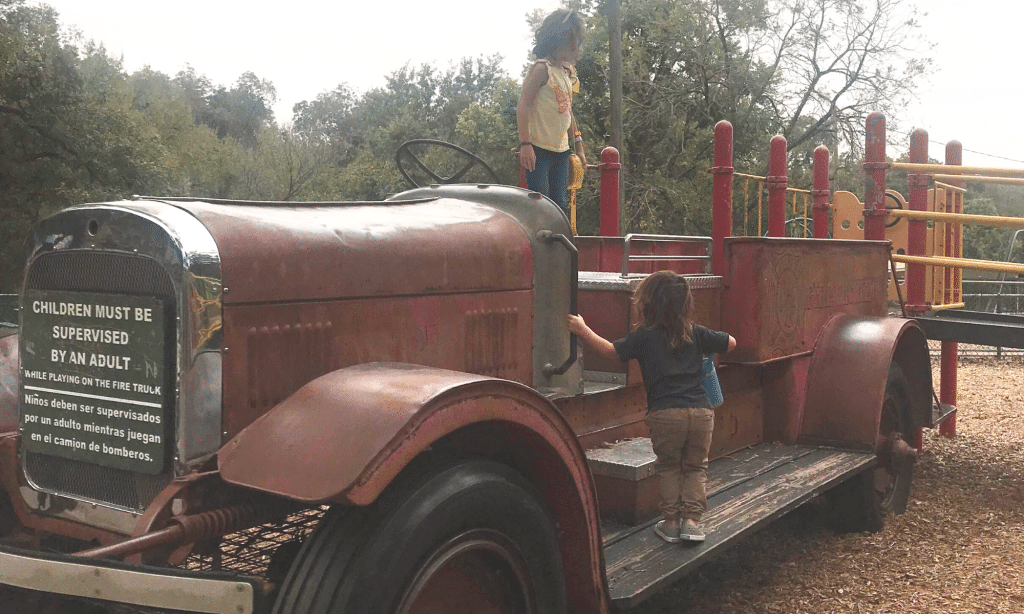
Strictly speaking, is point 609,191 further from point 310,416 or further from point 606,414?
point 310,416

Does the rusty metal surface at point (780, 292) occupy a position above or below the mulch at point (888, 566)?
above

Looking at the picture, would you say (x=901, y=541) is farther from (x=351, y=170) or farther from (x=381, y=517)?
(x=351, y=170)

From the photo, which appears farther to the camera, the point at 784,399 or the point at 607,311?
the point at 784,399

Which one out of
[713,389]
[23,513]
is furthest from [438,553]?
[713,389]

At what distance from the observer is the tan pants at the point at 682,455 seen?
344 cm

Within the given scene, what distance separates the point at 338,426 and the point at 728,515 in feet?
6.73

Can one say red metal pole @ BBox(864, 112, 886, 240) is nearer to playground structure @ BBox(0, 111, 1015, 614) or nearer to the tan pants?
playground structure @ BBox(0, 111, 1015, 614)

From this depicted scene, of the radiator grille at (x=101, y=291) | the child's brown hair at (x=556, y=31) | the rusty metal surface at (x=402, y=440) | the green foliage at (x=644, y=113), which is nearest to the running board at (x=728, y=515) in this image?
the rusty metal surface at (x=402, y=440)

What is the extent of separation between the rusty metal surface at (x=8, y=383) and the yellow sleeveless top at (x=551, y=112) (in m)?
2.42

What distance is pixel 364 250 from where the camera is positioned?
8.89 feet

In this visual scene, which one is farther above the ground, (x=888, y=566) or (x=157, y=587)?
(x=157, y=587)

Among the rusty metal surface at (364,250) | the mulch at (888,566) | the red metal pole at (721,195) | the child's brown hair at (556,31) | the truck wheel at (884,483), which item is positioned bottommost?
the mulch at (888,566)

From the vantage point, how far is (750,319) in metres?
4.56

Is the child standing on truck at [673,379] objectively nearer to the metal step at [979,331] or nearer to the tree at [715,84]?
the metal step at [979,331]
